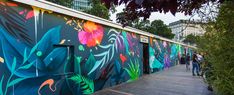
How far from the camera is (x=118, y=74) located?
15.2 metres

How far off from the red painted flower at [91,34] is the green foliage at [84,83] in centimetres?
135

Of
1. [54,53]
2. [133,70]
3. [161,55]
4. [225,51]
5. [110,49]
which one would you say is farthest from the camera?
[161,55]

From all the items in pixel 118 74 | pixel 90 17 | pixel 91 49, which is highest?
pixel 90 17

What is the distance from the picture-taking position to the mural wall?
26.2 ft

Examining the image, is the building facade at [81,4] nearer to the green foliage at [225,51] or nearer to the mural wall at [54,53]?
the mural wall at [54,53]

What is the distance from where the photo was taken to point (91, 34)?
1226cm

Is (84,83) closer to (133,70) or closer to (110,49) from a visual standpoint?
A: (110,49)

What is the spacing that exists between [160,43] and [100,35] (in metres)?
14.3

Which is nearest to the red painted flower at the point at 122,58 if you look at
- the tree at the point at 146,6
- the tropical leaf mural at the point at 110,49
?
the tropical leaf mural at the point at 110,49

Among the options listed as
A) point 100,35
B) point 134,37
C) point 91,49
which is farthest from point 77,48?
point 134,37

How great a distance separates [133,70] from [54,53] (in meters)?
8.61

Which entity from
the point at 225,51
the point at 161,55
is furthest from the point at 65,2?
the point at 225,51

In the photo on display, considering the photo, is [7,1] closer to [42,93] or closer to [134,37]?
[42,93]

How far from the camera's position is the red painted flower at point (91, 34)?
461 inches
